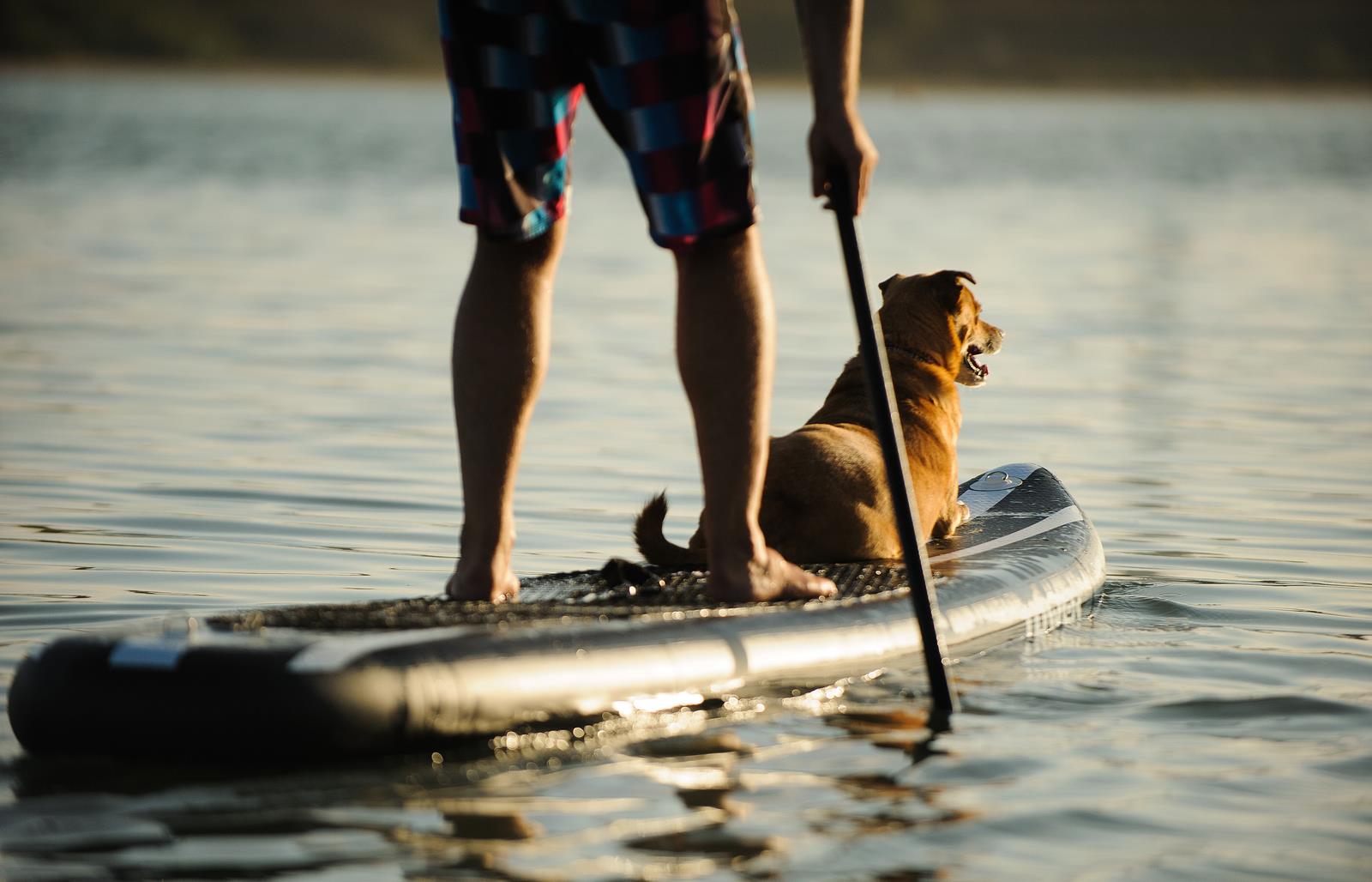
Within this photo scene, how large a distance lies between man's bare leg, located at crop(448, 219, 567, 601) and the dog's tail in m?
0.77

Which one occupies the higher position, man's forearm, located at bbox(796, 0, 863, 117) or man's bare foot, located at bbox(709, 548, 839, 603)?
man's forearm, located at bbox(796, 0, 863, 117)

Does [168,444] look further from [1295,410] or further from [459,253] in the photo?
[459,253]

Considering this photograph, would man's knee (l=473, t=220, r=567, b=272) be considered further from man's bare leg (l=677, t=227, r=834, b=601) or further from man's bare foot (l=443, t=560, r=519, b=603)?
man's bare foot (l=443, t=560, r=519, b=603)

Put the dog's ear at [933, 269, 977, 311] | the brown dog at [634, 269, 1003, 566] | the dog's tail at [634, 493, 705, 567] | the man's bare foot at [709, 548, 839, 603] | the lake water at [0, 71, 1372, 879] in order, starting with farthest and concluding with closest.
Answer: the dog's ear at [933, 269, 977, 311]
the brown dog at [634, 269, 1003, 566]
the dog's tail at [634, 493, 705, 567]
the man's bare foot at [709, 548, 839, 603]
the lake water at [0, 71, 1372, 879]

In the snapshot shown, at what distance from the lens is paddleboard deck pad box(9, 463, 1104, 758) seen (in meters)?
3.38

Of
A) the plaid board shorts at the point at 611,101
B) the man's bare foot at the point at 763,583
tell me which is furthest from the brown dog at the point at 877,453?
the plaid board shorts at the point at 611,101

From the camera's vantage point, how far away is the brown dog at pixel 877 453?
510cm

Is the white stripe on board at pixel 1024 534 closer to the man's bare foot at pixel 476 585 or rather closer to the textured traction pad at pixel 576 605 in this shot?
the textured traction pad at pixel 576 605

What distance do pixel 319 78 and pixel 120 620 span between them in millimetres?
125007

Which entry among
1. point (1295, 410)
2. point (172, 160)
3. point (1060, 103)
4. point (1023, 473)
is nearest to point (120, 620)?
point (1023, 473)

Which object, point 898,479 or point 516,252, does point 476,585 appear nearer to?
point 516,252

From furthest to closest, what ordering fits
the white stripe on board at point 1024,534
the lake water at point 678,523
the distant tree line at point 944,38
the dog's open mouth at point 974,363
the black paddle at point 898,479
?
the distant tree line at point 944,38, the dog's open mouth at point 974,363, the white stripe on board at point 1024,534, the black paddle at point 898,479, the lake water at point 678,523

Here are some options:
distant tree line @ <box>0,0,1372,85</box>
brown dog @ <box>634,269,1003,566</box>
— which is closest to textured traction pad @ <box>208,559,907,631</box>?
brown dog @ <box>634,269,1003,566</box>

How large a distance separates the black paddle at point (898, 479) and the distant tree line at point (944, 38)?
10936 centimetres
